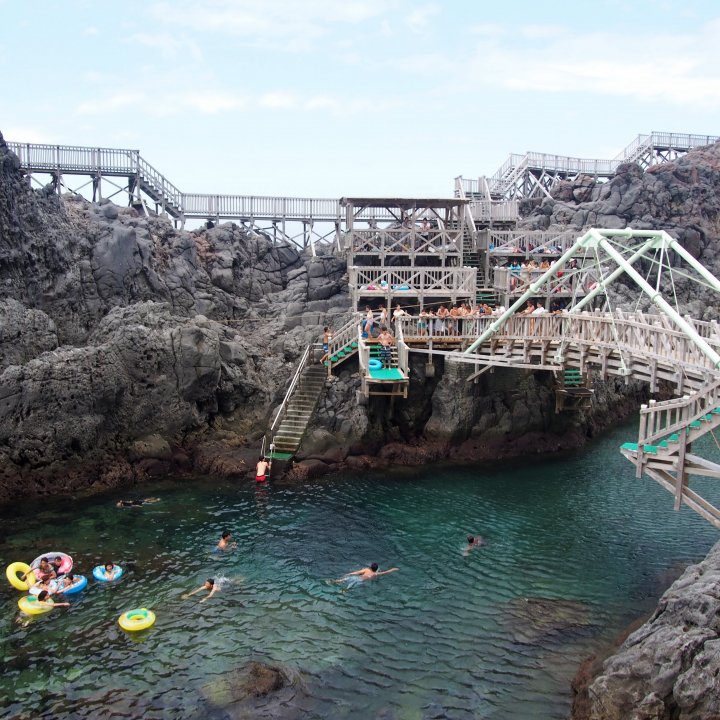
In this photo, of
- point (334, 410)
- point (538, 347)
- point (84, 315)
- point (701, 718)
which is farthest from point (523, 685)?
point (84, 315)

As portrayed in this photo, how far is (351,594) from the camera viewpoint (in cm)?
2239

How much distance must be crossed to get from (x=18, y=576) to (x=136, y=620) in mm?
4862

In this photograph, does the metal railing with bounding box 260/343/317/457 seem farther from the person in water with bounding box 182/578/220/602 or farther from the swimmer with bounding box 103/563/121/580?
the person in water with bounding box 182/578/220/602

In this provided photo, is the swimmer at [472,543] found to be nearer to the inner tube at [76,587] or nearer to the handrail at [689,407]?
the handrail at [689,407]

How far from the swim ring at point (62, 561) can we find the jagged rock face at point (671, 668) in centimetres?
1588

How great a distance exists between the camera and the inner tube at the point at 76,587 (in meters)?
22.0

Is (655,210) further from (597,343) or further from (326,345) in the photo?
(597,343)

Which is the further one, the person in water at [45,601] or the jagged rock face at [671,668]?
the person in water at [45,601]

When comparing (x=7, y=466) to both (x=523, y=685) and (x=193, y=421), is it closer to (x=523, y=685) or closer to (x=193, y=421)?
(x=193, y=421)

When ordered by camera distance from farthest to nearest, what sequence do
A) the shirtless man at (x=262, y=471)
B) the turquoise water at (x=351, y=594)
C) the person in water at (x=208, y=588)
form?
the shirtless man at (x=262, y=471), the person in water at (x=208, y=588), the turquoise water at (x=351, y=594)

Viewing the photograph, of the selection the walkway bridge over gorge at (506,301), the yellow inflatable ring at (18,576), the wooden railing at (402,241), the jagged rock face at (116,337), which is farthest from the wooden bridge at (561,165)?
the yellow inflatable ring at (18,576)

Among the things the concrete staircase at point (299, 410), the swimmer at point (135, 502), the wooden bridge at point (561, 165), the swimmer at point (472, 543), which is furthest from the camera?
the wooden bridge at point (561, 165)

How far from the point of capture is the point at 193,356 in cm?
3434

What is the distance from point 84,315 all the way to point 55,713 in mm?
24219
